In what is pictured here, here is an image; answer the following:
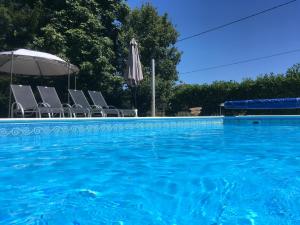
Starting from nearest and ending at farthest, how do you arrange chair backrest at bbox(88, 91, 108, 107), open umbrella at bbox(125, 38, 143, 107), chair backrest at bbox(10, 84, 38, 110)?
chair backrest at bbox(10, 84, 38, 110) → chair backrest at bbox(88, 91, 108, 107) → open umbrella at bbox(125, 38, 143, 107)

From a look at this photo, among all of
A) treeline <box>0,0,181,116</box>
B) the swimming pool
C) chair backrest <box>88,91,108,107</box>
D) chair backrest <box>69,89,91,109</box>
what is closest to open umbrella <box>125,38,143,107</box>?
treeline <box>0,0,181,116</box>

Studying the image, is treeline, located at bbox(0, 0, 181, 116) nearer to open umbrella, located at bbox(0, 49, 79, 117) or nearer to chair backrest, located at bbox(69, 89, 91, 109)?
open umbrella, located at bbox(0, 49, 79, 117)

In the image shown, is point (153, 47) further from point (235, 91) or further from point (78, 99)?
point (78, 99)

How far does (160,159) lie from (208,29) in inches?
647

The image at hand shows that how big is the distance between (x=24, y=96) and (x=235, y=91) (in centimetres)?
1187

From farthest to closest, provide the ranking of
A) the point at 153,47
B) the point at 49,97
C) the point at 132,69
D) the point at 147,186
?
1. the point at 153,47
2. the point at 132,69
3. the point at 49,97
4. the point at 147,186

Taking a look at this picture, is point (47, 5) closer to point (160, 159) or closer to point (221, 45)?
point (160, 159)

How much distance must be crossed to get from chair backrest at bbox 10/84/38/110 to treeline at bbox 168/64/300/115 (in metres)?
10.5

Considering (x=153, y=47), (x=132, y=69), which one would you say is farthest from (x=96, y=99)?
(x=153, y=47)

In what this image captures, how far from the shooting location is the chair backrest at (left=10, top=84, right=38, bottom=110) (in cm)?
804

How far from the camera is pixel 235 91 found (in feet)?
55.7

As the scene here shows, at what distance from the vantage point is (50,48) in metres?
12.4

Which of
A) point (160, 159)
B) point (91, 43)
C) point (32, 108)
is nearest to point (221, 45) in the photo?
point (91, 43)

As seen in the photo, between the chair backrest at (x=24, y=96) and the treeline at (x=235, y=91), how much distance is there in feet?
34.5
